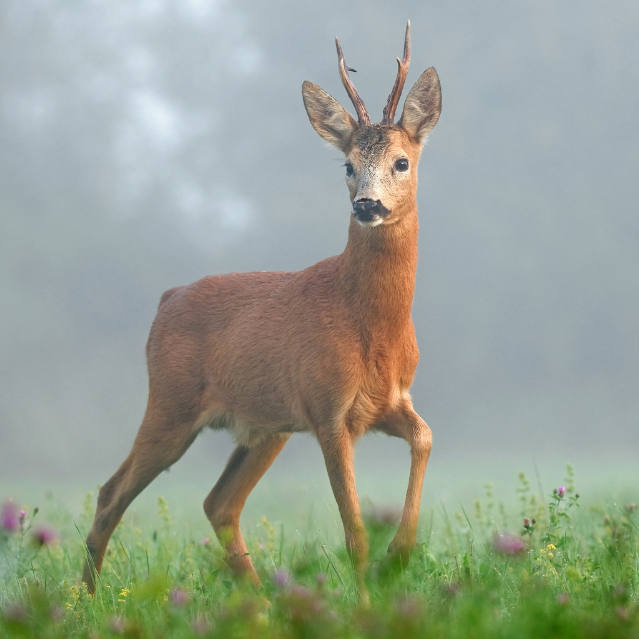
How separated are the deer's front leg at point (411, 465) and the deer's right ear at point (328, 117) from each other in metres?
1.80

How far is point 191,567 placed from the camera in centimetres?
657

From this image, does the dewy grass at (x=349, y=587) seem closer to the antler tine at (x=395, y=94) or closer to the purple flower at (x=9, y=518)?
the purple flower at (x=9, y=518)

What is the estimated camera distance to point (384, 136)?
18.2ft

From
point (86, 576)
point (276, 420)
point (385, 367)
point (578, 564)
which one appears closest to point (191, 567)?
point (86, 576)

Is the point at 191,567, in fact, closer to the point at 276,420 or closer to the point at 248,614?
the point at 276,420

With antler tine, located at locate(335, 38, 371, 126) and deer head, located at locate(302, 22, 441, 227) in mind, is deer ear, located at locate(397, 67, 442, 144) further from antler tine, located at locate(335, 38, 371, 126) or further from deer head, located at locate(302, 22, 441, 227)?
antler tine, located at locate(335, 38, 371, 126)

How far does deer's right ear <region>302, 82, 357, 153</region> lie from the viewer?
5766 millimetres

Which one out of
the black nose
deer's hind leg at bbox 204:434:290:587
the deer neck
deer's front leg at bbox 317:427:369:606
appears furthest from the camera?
deer's hind leg at bbox 204:434:290:587

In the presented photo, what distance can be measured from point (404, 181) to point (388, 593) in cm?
258

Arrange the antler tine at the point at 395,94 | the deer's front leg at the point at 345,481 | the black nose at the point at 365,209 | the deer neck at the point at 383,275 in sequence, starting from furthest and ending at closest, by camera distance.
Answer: the antler tine at the point at 395,94 < the deer neck at the point at 383,275 < the deer's front leg at the point at 345,481 < the black nose at the point at 365,209

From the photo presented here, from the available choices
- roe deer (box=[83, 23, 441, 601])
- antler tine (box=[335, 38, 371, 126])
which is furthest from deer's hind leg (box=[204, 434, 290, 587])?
antler tine (box=[335, 38, 371, 126])

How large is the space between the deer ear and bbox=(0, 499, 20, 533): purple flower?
3.55m

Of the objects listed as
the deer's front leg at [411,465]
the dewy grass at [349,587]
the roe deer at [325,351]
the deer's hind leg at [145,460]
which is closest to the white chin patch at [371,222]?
the roe deer at [325,351]

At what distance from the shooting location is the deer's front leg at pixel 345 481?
5.16 metres
